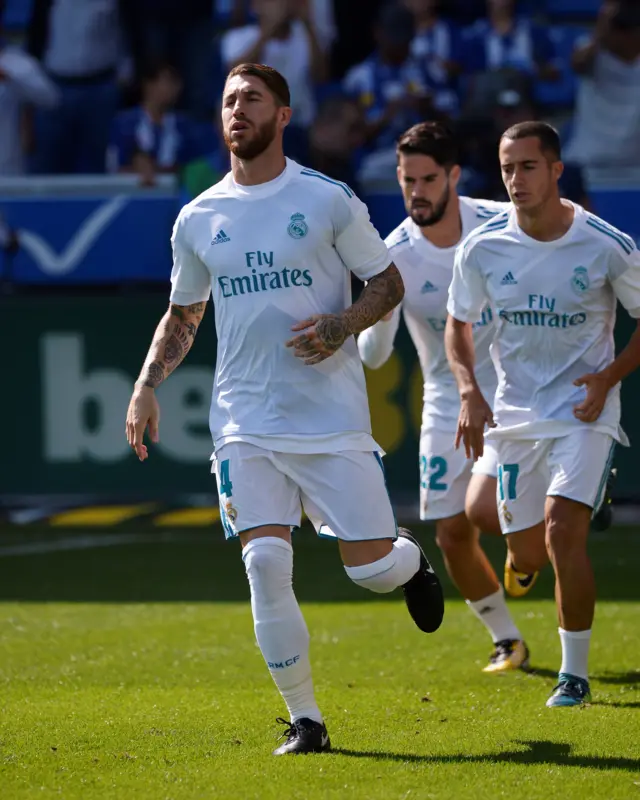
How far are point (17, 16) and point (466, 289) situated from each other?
1059cm

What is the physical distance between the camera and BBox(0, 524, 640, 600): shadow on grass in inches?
378

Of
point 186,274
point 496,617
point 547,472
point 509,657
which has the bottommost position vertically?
point 509,657

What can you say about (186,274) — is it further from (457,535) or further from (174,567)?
(174,567)

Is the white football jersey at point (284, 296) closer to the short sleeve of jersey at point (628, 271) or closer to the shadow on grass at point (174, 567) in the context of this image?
the short sleeve of jersey at point (628, 271)

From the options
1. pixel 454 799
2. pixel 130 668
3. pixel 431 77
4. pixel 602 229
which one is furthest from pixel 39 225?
pixel 454 799

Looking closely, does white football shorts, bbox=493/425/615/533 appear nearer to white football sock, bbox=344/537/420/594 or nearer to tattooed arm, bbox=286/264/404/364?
white football sock, bbox=344/537/420/594

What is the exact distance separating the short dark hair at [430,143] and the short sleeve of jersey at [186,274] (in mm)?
1729

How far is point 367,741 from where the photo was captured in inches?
219

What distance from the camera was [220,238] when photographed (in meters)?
5.60

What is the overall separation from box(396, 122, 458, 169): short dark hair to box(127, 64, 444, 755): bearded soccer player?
157 centimetres

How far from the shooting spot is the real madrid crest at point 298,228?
18.1 ft

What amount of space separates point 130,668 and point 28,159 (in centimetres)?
875

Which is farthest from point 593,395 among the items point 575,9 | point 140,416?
point 575,9

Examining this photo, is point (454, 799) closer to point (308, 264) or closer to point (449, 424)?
point (308, 264)
